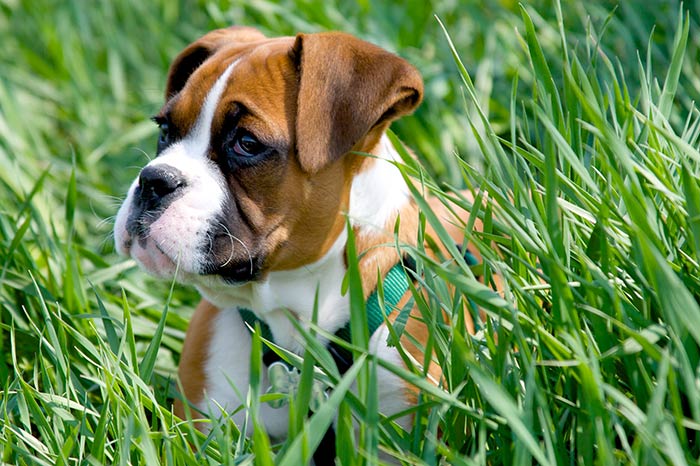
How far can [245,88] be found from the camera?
113 inches

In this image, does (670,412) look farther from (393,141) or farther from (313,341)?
(393,141)

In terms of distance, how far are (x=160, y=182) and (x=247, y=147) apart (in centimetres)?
27

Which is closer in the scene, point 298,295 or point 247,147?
point 247,147

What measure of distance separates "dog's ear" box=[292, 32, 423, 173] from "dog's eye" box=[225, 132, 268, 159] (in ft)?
0.38

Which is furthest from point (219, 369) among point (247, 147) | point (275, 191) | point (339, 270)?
point (247, 147)

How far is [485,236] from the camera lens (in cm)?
243

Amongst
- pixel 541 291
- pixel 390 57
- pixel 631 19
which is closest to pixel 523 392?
pixel 541 291

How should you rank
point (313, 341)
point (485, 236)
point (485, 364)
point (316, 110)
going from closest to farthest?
point (313, 341), point (485, 364), point (485, 236), point (316, 110)

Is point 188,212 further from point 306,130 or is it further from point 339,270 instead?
point 339,270

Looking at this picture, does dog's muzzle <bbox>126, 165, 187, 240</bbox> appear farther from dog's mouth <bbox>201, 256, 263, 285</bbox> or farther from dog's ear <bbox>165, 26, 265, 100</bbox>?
dog's ear <bbox>165, 26, 265, 100</bbox>

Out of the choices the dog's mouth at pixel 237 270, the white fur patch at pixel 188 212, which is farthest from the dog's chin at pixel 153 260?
the dog's mouth at pixel 237 270

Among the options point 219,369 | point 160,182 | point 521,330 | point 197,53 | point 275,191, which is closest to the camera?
point 521,330

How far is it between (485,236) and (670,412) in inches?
23.6

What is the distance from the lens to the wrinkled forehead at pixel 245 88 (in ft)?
9.33
